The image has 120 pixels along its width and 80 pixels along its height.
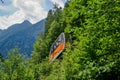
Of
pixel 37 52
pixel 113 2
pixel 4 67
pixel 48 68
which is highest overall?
pixel 37 52

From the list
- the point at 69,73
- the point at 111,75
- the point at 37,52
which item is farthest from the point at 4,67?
the point at 37,52

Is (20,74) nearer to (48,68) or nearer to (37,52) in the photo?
(48,68)

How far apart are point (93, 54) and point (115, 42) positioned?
7.27 metres

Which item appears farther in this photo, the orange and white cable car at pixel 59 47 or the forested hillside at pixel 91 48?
the orange and white cable car at pixel 59 47

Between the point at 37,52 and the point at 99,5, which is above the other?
the point at 37,52

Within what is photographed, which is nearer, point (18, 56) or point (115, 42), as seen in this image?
point (115, 42)

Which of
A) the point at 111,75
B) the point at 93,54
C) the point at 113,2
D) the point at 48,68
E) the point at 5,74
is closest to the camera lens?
the point at 113,2

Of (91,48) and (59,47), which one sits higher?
(59,47)

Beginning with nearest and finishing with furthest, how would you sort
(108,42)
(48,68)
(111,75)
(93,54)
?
1. (108,42)
2. (93,54)
3. (111,75)
4. (48,68)

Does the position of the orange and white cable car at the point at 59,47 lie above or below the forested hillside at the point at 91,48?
above

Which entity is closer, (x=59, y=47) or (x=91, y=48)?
(x=91, y=48)

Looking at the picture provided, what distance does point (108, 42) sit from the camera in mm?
16984

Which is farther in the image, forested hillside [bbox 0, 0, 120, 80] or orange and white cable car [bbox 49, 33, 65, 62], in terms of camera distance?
orange and white cable car [bbox 49, 33, 65, 62]

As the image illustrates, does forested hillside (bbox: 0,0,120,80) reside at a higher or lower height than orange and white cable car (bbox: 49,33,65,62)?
lower
